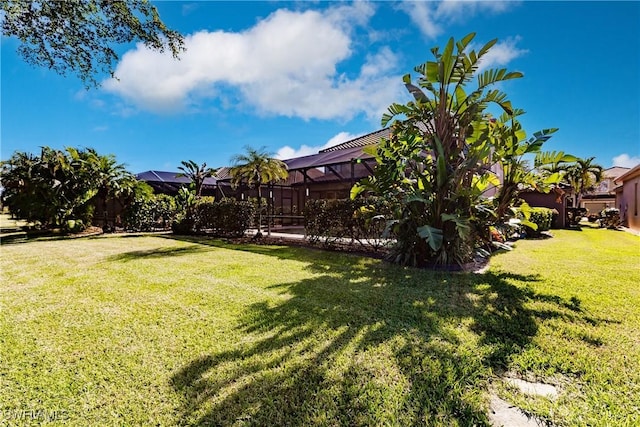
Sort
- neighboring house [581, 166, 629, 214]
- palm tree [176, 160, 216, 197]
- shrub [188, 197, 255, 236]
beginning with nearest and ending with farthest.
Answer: shrub [188, 197, 255, 236]
palm tree [176, 160, 216, 197]
neighboring house [581, 166, 629, 214]

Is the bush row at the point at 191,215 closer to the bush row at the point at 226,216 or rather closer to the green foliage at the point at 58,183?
the bush row at the point at 226,216

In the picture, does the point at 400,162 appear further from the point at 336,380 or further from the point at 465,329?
the point at 336,380

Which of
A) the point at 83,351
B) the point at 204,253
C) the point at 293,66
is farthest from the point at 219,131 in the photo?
the point at 83,351

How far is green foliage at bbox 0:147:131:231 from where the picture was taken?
14477mm

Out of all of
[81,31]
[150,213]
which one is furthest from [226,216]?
[81,31]

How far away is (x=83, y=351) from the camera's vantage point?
307cm

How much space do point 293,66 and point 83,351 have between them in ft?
40.5

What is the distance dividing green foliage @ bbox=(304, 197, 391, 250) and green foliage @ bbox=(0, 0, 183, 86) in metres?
6.18

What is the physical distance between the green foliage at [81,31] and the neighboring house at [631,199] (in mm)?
22628

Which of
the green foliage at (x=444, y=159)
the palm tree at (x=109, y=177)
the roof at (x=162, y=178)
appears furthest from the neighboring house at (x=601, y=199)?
the palm tree at (x=109, y=177)

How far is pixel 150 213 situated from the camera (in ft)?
58.7

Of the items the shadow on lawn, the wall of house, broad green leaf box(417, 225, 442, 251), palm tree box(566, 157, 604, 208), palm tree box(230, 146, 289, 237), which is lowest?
the shadow on lawn

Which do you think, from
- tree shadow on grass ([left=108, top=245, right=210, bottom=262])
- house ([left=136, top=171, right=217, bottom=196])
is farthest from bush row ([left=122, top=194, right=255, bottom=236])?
house ([left=136, top=171, right=217, bottom=196])

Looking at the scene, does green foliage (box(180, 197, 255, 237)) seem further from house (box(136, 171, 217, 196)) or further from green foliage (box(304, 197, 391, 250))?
house (box(136, 171, 217, 196))
